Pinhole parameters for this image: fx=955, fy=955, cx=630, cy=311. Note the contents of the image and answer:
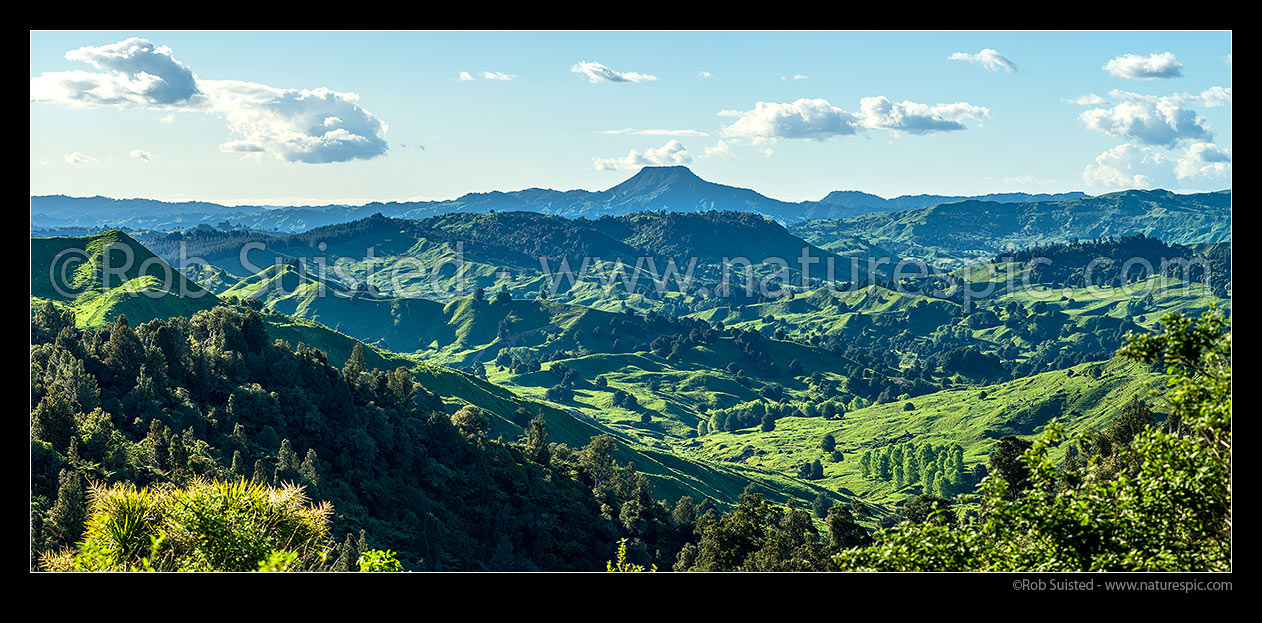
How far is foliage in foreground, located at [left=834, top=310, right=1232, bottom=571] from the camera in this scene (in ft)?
56.7

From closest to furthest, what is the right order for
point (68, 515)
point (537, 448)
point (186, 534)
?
point (186, 534), point (68, 515), point (537, 448)

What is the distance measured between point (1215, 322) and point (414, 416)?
368ft

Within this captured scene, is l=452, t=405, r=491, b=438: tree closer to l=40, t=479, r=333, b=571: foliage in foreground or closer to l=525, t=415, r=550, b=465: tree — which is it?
l=525, t=415, r=550, b=465: tree

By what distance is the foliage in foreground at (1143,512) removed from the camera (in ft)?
56.7

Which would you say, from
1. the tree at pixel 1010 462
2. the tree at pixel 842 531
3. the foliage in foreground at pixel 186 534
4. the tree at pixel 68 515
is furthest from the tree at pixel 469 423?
the foliage in foreground at pixel 186 534

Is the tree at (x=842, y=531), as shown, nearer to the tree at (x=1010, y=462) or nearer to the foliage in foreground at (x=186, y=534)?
the tree at (x=1010, y=462)

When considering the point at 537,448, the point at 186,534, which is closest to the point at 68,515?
the point at 186,534

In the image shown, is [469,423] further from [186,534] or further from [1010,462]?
[186,534]

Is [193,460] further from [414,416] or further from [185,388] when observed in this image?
[414,416]

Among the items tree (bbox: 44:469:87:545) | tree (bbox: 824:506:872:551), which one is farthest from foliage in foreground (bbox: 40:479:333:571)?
tree (bbox: 824:506:872:551)

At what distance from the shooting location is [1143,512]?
18.0 m

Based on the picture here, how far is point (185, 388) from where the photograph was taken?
338 feet
